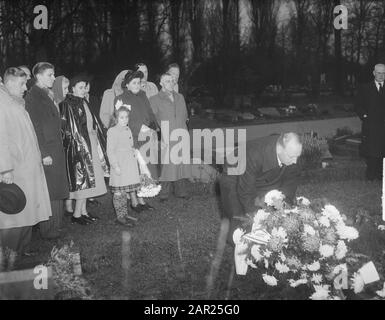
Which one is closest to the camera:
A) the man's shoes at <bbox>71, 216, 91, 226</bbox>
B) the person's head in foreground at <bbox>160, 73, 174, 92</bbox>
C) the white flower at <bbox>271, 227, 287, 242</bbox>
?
the white flower at <bbox>271, 227, 287, 242</bbox>

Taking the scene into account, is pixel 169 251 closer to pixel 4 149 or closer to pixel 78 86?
pixel 4 149

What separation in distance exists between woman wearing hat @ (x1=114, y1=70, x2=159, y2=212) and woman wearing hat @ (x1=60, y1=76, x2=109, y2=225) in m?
0.61

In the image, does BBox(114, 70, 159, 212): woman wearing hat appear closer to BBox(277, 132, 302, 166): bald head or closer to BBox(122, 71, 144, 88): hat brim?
BBox(122, 71, 144, 88): hat brim

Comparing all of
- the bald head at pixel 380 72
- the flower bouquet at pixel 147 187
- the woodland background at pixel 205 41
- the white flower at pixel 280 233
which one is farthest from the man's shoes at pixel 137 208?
the woodland background at pixel 205 41

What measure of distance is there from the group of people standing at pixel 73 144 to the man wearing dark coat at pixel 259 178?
1473 mm

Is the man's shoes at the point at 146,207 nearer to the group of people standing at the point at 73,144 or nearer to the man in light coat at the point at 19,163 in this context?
the group of people standing at the point at 73,144

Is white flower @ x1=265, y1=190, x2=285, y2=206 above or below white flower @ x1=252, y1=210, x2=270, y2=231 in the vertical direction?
above

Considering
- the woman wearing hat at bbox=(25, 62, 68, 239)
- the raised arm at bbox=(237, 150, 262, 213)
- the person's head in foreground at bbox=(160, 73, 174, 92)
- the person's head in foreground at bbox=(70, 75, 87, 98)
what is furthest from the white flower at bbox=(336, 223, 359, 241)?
the person's head in foreground at bbox=(160, 73, 174, 92)

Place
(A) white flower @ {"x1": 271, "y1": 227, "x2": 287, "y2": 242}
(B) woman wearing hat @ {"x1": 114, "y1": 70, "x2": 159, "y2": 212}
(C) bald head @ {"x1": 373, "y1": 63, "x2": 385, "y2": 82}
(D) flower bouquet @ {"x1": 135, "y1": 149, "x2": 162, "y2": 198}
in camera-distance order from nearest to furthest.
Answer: (A) white flower @ {"x1": 271, "y1": 227, "x2": 287, "y2": 242} → (D) flower bouquet @ {"x1": 135, "y1": 149, "x2": 162, "y2": 198} → (B) woman wearing hat @ {"x1": 114, "y1": 70, "x2": 159, "y2": 212} → (C) bald head @ {"x1": 373, "y1": 63, "x2": 385, "y2": 82}

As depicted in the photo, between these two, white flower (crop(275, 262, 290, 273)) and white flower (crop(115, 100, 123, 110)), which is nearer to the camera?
white flower (crop(275, 262, 290, 273))

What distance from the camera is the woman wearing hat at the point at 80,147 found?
578 centimetres

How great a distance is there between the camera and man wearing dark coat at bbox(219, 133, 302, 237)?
188 inches

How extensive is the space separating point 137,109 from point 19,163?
2.01 metres

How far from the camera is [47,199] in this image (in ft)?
16.8
